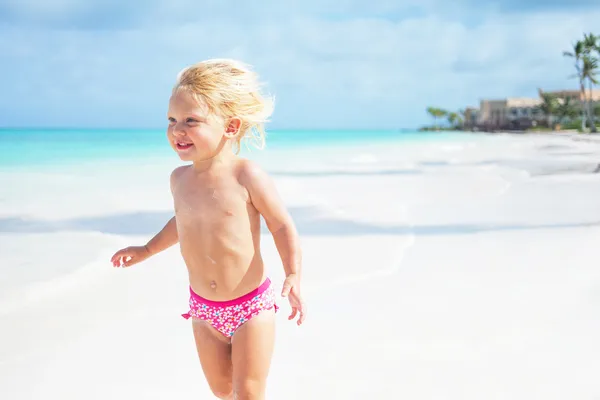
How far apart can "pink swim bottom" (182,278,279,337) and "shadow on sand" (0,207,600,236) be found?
465 cm

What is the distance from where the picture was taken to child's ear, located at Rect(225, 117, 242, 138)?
7.75ft

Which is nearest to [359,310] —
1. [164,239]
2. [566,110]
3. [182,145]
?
[164,239]

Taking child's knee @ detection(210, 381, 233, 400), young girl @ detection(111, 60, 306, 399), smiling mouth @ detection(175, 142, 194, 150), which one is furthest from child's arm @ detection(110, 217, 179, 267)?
child's knee @ detection(210, 381, 233, 400)

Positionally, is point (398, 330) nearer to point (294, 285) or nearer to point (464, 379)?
point (464, 379)

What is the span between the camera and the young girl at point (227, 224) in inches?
90.4

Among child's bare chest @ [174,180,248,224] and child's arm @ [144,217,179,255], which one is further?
child's arm @ [144,217,179,255]

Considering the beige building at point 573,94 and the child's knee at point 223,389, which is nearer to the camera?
the child's knee at point 223,389

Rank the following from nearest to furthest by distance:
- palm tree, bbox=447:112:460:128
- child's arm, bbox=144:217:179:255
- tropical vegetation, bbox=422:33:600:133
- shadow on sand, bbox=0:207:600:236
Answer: child's arm, bbox=144:217:179:255
shadow on sand, bbox=0:207:600:236
tropical vegetation, bbox=422:33:600:133
palm tree, bbox=447:112:460:128

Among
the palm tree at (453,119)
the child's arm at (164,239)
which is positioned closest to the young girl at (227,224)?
the child's arm at (164,239)

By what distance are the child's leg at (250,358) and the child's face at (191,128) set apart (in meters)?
0.58

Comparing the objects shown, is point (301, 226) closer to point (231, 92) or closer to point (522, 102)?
point (231, 92)

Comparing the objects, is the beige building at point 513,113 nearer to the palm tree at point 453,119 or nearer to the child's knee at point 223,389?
the palm tree at point 453,119

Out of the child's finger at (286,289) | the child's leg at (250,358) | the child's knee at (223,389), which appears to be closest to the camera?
the child's finger at (286,289)

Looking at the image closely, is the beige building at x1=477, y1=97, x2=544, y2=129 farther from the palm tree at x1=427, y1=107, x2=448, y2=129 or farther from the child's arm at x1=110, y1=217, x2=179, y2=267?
the child's arm at x1=110, y1=217, x2=179, y2=267
